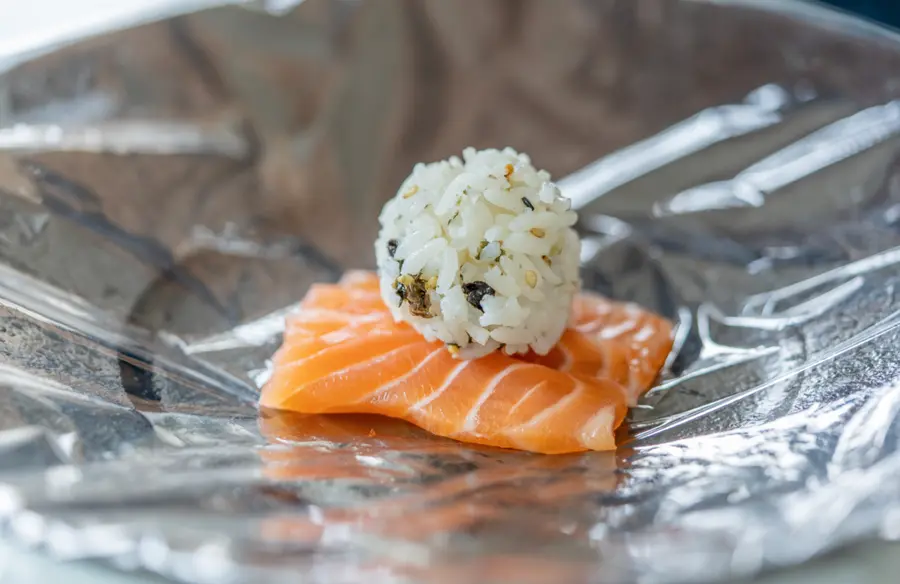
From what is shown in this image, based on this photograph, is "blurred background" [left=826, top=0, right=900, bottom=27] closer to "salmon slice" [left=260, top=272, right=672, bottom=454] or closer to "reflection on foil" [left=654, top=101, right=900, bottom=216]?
"reflection on foil" [left=654, top=101, right=900, bottom=216]

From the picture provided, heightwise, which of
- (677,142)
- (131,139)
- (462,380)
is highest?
(131,139)

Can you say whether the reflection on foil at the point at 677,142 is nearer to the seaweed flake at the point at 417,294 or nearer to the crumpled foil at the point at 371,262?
the crumpled foil at the point at 371,262

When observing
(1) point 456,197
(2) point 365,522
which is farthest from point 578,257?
(2) point 365,522

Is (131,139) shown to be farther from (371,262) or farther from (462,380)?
(462,380)

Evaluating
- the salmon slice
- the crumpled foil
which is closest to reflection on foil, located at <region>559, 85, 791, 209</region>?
the crumpled foil

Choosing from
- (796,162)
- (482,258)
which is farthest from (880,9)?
(482,258)

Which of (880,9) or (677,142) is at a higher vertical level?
(880,9)
